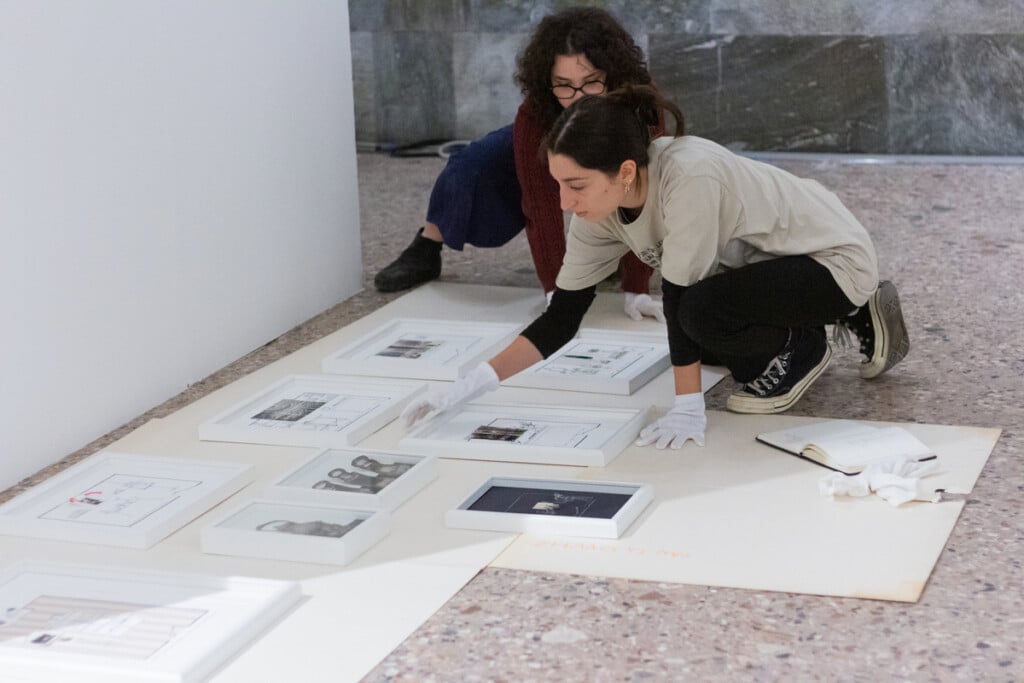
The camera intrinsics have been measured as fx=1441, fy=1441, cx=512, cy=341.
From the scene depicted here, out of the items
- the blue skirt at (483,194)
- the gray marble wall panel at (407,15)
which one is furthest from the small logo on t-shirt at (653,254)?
the gray marble wall panel at (407,15)

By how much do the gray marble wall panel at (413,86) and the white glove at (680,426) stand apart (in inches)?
162

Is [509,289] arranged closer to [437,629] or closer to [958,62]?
[437,629]

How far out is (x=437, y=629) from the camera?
2258 millimetres

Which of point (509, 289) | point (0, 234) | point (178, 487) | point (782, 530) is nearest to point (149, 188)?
point (0, 234)

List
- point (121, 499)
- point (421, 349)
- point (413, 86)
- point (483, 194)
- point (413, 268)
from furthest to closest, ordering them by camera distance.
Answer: point (413, 86), point (413, 268), point (483, 194), point (421, 349), point (121, 499)

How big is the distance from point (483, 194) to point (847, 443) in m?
1.73

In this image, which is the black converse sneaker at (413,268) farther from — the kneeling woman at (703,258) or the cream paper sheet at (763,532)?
the cream paper sheet at (763,532)

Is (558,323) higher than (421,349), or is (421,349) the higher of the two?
(558,323)

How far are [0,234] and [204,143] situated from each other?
82 cm

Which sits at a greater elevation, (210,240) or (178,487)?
(210,240)

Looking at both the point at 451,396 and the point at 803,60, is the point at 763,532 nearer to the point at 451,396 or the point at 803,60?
the point at 451,396

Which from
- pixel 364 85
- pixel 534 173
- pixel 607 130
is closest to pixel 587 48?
pixel 534 173

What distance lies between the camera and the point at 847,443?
2934mm

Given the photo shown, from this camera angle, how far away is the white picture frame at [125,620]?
2.11m
